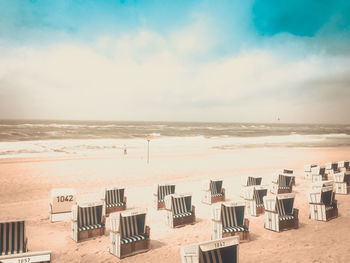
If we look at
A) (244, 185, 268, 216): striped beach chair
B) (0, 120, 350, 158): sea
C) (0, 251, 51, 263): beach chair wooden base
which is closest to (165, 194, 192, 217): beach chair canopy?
(244, 185, 268, 216): striped beach chair

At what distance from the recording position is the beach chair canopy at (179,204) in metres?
10.1

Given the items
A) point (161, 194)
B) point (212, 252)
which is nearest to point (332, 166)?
point (161, 194)

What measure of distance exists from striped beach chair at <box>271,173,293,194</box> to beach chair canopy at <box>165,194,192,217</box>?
6296 millimetres

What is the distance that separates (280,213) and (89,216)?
22.8ft

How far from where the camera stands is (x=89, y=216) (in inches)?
356

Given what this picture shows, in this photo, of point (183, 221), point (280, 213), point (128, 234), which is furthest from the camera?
point (183, 221)

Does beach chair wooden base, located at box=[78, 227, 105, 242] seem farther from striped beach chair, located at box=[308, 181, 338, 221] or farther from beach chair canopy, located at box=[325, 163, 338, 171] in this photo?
beach chair canopy, located at box=[325, 163, 338, 171]

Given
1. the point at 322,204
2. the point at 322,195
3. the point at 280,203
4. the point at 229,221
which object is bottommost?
the point at 229,221

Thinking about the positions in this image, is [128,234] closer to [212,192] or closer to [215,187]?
[212,192]

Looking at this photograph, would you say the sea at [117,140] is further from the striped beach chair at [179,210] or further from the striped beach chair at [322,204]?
the striped beach chair at [322,204]

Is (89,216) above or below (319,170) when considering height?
below

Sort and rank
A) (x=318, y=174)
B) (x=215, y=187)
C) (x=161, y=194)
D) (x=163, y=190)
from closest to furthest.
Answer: (x=161, y=194) → (x=163, y=190) → (x=215, y=187) → (x=318, y=174)

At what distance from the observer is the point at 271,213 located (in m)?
9.56

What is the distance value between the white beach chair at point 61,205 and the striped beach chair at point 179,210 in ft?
13.7
